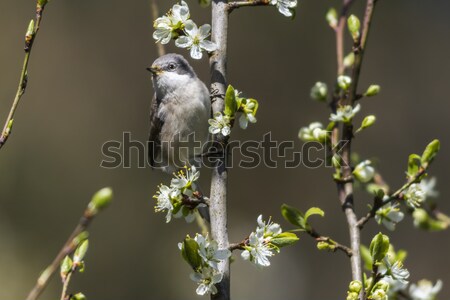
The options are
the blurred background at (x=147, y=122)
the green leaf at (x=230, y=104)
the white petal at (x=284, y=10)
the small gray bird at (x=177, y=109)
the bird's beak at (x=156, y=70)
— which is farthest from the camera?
the blurred background at (x=147, y=122)

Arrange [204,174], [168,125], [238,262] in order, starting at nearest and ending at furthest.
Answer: [168,125], [238,262], [204,174]

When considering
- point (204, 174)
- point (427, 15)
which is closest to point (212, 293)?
point (204, 174)

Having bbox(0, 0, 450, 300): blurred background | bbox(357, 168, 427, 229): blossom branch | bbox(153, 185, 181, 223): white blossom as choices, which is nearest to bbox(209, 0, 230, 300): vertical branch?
bbox(153, 185, 181, 223): white blossom

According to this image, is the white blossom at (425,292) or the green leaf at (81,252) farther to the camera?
the white blossom at (425,292)

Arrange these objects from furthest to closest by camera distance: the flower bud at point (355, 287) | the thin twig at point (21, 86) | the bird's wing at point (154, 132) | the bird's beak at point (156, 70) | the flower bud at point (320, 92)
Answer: the bird's wing at point (154, 132)
the bird's beak at point (156, 70)
the flower bud at point (320, 92)
the flower bud at point (355, 287)
the thin twig at point (21, 86)

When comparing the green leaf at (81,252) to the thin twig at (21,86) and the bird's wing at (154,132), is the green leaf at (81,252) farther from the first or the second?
the bird's wing at (154,132)

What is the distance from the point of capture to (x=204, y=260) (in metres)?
1.82

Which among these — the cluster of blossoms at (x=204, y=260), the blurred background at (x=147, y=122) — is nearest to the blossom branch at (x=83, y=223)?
the cluster of blossoms at (x=204, y=260)

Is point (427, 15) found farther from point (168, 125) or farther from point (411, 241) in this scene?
point (168, 125)

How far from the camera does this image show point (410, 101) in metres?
7.37

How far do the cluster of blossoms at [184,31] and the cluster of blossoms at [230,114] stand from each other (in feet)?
0.63

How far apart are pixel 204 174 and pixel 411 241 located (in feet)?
8.14

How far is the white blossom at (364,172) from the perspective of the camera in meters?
2.25

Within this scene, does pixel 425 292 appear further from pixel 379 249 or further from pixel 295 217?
pixel 295 217
